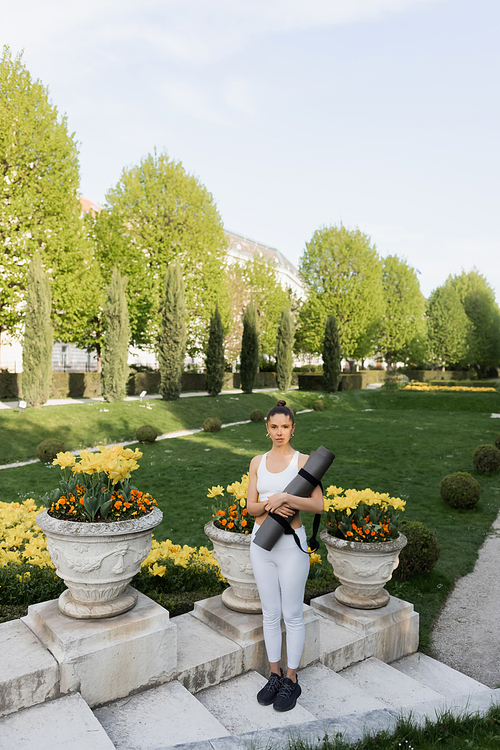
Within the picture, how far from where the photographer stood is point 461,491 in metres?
9.99

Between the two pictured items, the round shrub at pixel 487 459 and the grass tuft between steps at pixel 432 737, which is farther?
the round shrub at pixel 487 459

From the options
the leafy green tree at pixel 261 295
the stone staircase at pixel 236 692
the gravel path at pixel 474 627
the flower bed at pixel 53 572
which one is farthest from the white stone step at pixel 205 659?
the leafy green tree at pixel 261 295

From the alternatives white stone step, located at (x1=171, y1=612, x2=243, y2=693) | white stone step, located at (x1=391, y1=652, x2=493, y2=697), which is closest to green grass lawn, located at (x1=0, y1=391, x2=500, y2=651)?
white stone step, located at (x1=391, y1=652, x2=493, y2=697)

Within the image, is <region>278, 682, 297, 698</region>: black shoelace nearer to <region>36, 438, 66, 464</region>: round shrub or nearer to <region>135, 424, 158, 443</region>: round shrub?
<region>36, 438, 66, 464</region>: round shrub

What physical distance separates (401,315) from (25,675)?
1959 inches

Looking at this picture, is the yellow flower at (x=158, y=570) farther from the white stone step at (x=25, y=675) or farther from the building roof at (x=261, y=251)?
the building roof at (x=261, y=251)

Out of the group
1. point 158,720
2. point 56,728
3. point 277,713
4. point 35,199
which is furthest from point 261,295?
point 56,728

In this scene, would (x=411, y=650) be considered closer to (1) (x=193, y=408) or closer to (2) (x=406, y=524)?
(2) (x=406, y=524)

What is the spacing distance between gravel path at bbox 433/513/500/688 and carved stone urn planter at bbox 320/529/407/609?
1183 mm

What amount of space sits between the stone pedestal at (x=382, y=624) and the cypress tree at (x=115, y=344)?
19.4 metres

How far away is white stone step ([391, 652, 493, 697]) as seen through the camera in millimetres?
4215

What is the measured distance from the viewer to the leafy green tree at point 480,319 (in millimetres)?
55969

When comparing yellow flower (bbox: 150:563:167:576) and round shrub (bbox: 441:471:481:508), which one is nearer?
yellow flower (bbox: 150:563:167:576)

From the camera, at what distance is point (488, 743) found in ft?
10.4
